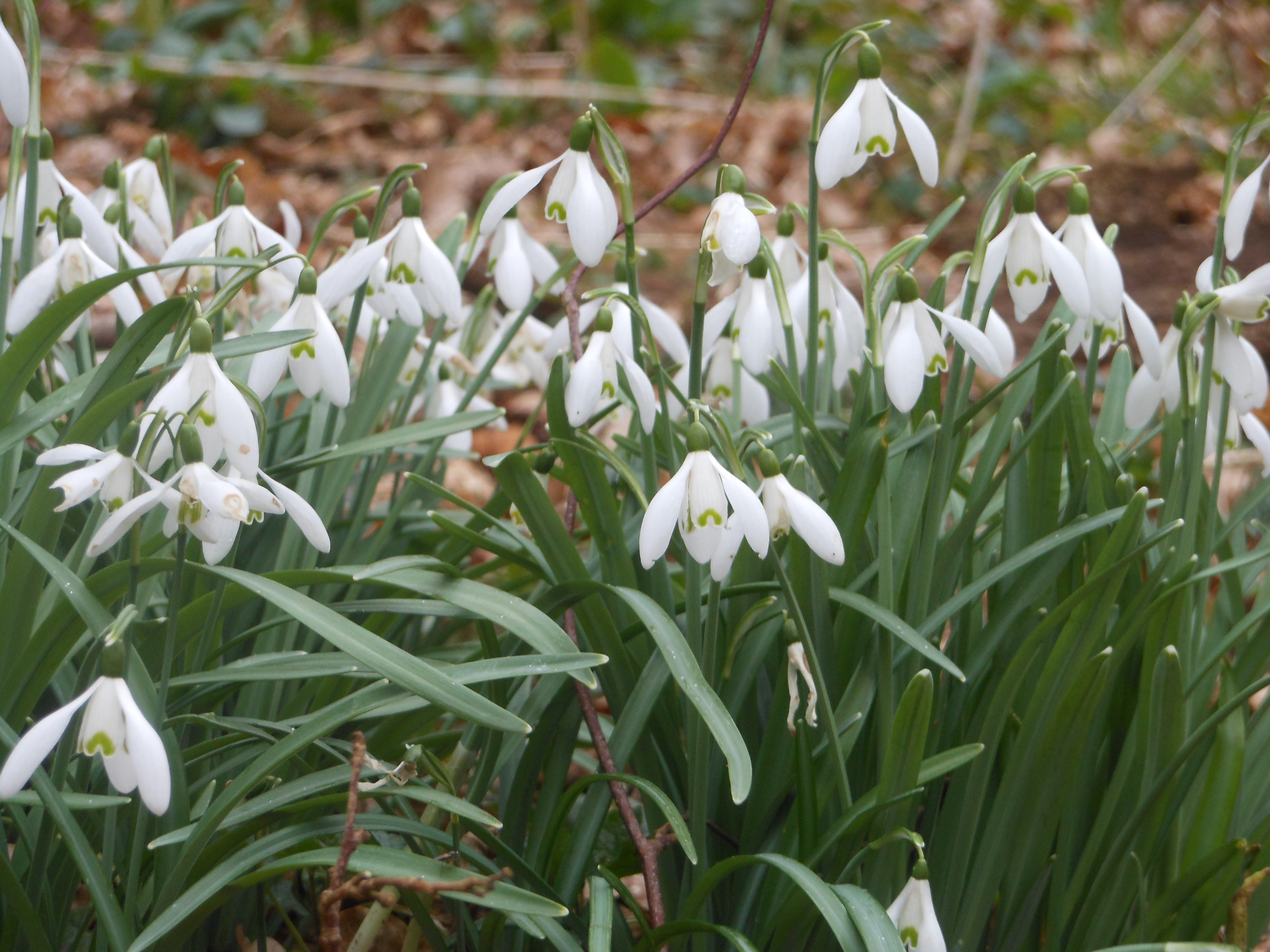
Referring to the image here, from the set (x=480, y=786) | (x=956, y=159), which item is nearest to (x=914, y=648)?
(x=480, y=786)

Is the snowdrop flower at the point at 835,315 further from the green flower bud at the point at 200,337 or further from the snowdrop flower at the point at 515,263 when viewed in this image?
the green flower bud at the point at 200,337

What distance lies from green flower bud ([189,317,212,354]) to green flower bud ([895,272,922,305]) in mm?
729

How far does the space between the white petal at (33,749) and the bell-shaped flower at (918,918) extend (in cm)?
78

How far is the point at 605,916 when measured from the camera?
43.3 inches

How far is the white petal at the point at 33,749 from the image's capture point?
84 cm

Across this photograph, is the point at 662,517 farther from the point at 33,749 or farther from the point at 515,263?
the point at 515,263

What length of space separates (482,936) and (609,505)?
0.52 m

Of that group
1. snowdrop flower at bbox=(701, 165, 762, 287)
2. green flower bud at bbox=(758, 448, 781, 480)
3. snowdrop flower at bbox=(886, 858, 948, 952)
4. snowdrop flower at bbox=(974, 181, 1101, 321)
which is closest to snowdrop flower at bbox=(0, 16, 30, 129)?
snowdrop flower at bbox=(701, 165, 762, 287)

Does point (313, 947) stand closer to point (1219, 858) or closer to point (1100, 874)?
point (1100, 874)

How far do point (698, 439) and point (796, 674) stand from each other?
35 centimetres

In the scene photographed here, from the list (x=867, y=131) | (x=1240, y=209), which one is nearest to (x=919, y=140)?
(x=867, y=131)

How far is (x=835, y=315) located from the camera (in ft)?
5.12

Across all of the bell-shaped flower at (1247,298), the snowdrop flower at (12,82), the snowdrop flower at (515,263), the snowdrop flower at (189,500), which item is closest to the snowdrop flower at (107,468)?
the snowdrop flower at (189,500)

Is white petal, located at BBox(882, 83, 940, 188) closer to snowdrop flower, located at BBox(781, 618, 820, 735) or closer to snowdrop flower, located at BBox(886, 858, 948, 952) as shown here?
snowdrop flower, located at BBox(781, 618, 820, 735)
